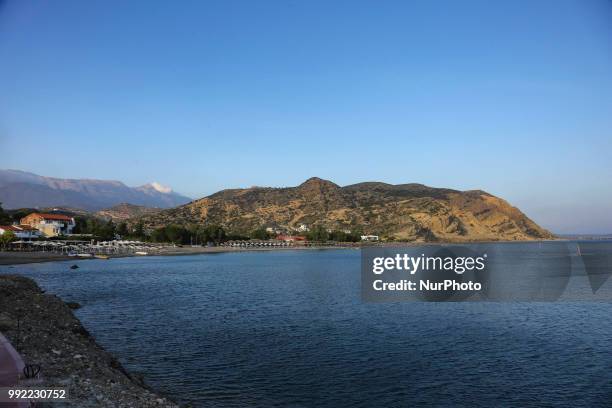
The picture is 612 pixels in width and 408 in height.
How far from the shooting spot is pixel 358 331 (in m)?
35.1

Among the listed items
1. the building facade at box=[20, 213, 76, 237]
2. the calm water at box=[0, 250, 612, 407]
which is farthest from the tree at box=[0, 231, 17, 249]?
the calm water at box=[0, 250, 612, 407]

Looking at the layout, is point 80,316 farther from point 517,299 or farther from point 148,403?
point 517,299

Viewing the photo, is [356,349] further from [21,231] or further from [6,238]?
[21,231]

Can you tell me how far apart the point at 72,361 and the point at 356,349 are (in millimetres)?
16198

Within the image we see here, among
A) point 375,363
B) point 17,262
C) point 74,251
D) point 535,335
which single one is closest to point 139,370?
point 375,363

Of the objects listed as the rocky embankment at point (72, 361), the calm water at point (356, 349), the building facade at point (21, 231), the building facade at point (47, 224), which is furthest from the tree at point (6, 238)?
the rocky embankment at point (72, 361)

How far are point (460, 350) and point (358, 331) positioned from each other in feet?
25.9

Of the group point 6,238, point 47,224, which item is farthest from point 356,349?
point 47,224

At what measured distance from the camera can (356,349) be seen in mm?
29344

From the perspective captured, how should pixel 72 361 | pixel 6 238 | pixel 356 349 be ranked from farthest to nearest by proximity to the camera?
pixel 6 238
pixel 356 349
pixel 72 361

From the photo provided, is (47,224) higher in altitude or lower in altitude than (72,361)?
higher

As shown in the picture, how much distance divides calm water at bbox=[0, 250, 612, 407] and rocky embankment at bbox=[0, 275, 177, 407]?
2.30 meters

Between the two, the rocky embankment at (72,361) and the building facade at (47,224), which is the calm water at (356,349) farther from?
the building facade at (47,224)

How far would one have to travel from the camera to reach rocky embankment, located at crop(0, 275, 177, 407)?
15.5m
